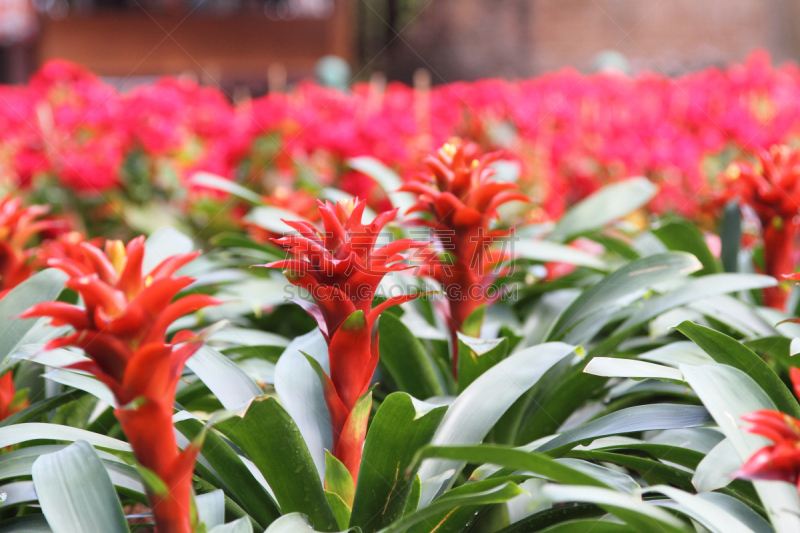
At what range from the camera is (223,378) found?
4.27ft

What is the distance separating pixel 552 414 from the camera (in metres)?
1.50

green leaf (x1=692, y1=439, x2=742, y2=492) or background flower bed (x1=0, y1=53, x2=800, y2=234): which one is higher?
background flower bed (x1=0, y1=53, x2=800, y2=234)

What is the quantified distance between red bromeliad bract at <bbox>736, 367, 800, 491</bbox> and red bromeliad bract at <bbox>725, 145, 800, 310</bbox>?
1147 mm

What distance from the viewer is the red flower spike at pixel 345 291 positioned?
1.08 metres

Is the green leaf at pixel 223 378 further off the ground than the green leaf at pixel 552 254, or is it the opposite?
the green leaf at pixel 552 254

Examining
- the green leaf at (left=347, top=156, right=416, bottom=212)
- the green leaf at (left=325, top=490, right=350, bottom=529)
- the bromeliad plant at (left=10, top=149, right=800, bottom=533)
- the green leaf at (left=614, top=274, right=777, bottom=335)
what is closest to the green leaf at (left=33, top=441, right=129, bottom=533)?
the bromeliad plant at (left=10, top=149, right=800, bottom=533)

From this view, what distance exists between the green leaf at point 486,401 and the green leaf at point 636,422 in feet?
0.39

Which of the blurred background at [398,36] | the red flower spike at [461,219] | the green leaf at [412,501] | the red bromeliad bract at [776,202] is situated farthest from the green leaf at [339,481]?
the blurred background at [398,36]

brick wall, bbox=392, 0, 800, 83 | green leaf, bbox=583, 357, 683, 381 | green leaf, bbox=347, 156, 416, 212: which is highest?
brick wall, bbox=392, 0, 800, 83

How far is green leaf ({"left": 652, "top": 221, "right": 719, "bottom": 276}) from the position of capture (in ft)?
6.65

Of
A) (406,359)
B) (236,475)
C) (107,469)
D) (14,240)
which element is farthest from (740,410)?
(14,240)

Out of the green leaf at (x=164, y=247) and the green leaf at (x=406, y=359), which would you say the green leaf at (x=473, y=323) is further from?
the green leaf at (x=164, y=247)

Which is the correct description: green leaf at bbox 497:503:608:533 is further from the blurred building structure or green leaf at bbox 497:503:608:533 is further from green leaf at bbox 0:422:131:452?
the blurred building structure

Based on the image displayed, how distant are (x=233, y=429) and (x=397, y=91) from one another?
507 cm
